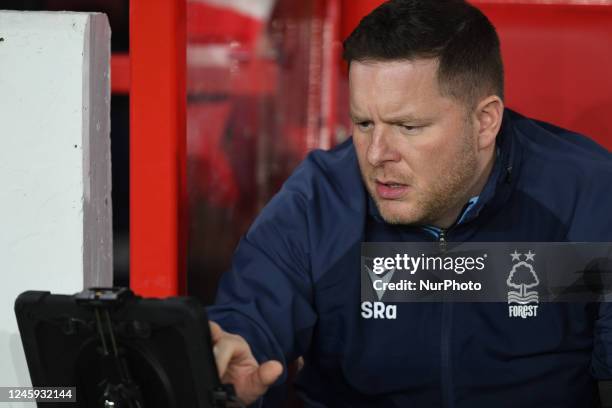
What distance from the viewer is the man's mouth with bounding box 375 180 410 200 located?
125 cm

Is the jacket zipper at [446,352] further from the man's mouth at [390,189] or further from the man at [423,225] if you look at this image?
the man's mouth at [390,189]

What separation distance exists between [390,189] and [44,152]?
0.48m

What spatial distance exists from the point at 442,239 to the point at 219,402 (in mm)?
544

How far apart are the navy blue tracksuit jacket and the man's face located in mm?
77

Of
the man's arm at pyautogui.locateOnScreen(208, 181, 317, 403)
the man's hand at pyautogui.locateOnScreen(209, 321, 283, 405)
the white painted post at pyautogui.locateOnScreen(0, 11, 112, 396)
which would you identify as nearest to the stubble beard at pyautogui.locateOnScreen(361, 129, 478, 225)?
the man's arm at pyautogui.locateOnScreen(208, 181, 317, 403)

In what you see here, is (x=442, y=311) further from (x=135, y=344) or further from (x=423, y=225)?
(x=135, y=344)

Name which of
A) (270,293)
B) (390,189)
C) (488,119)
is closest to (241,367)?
(270,293)

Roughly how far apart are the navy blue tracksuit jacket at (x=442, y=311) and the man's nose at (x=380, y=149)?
0.40ft

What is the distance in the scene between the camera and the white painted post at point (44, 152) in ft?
3.93

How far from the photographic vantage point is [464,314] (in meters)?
1.31

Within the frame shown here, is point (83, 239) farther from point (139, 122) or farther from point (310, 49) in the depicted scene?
point (310, 49)

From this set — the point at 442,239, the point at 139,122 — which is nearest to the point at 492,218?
the point at 442,239

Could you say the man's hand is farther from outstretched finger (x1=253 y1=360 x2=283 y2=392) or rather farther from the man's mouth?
the man's mouth

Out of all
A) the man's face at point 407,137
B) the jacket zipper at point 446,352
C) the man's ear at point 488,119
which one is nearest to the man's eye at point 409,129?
the man's face at point 407,137
